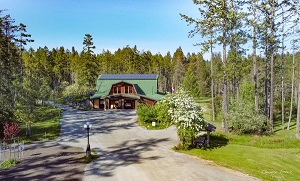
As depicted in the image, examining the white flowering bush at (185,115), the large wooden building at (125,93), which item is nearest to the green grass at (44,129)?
the large wooden building at (125,93)

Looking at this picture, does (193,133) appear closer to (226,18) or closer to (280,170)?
(280,170)

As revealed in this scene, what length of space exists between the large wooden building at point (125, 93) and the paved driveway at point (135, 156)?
1299cm

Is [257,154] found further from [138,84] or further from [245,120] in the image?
[138,84]

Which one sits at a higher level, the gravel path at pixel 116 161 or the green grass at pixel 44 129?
the green grass at pixel 44 129

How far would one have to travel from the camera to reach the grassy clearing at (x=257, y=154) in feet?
57.3

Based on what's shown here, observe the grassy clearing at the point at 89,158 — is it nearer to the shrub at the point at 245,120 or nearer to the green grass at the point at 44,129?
the green grass at the point at 44,129

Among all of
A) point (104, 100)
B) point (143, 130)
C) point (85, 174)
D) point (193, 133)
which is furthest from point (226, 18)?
point (104, 100)

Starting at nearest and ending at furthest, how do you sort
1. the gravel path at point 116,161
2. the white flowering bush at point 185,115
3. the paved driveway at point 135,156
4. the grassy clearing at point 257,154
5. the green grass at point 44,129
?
the gravel path at point 116,161 → the paved driveway at point 135,156 → the grassy clearing at point 257,154 → the white flowering bush at point 185,115 → the green grass at point 44,129

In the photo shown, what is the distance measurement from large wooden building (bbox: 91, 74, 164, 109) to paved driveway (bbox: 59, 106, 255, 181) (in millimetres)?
12987

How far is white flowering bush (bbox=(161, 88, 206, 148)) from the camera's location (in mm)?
Result: 21606

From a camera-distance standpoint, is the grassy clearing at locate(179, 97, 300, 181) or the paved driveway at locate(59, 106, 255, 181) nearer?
the paved driveway at locate(59, 106, 255, 181)

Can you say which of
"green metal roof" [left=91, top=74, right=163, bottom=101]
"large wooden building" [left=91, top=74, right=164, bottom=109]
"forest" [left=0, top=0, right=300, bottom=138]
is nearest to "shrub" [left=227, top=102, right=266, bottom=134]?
"forest" [left=0, top=0, right=300, bottom=138]

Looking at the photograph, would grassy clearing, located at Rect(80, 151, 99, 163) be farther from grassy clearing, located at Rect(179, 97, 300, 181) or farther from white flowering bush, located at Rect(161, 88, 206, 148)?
grassy clearing, located at Rect(179, 97, 300, 181)

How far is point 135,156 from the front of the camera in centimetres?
2130
